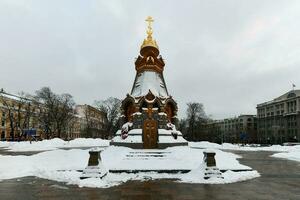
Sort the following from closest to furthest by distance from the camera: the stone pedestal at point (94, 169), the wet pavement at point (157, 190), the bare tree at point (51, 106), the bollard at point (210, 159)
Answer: the wet pavement at point (157, 190), the stone pedestal at point (94, 169), the bollard at point (210, 159), the bare tree at point (51, 106)

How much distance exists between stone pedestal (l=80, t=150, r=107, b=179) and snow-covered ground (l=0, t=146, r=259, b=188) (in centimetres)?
32

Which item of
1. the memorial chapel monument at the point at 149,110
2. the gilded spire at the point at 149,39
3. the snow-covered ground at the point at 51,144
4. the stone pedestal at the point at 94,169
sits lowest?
the snow-covered ground at the point at 51,144

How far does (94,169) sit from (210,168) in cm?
536

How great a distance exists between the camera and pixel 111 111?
7256cm

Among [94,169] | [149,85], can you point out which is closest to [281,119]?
[149,85]

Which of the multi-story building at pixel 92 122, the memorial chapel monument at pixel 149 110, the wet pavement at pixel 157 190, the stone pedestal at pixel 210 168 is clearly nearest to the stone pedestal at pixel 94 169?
A: the wet pavement at pixel 157 190

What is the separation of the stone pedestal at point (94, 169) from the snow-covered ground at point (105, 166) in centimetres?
32

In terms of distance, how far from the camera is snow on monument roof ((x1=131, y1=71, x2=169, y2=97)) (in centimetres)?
2988

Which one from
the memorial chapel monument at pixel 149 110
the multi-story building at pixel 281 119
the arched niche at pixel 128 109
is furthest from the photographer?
Result: the multi-story building at pixel 281 119

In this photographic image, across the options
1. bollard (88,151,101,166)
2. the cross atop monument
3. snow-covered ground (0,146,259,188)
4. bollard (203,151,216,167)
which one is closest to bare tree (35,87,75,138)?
the cross atop monument

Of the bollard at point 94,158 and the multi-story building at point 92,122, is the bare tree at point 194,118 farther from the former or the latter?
the bollard at point 94,158

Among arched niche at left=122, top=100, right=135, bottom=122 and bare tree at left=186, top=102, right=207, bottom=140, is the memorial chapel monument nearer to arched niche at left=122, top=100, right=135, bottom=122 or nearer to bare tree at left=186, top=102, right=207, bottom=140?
arched niche at left=122, top=100, right=135, bottom=122

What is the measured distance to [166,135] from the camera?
2589 cm

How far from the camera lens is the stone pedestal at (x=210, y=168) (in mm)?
13569
